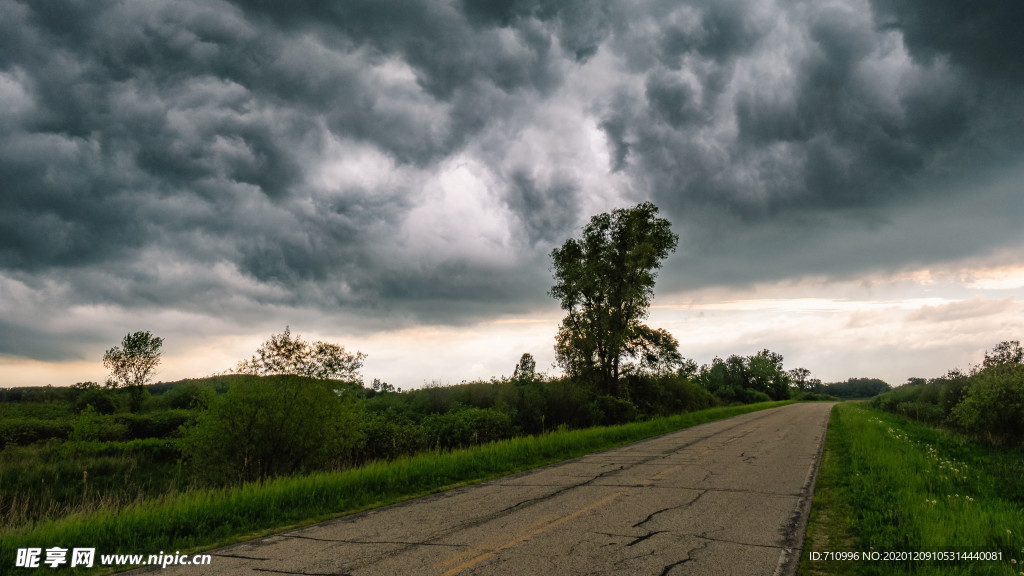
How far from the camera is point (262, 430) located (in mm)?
15789

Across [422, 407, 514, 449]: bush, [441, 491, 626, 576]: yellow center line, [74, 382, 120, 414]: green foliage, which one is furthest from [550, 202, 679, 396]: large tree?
[74, 382, 120, 414]: green foliage

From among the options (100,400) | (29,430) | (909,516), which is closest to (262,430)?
(909,516)

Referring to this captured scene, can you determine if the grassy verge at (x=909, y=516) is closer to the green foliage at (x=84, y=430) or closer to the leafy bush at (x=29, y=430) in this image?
the green foliage at (x=84, y=430)

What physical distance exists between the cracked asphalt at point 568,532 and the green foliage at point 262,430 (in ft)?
26.6

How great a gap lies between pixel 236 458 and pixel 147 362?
5500cm

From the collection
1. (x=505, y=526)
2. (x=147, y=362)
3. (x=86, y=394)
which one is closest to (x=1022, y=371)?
(x=505, y=526)

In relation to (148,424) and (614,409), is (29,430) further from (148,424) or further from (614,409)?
(614,409)

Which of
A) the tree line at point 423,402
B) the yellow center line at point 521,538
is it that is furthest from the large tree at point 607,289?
the yellow center line at point 521,538

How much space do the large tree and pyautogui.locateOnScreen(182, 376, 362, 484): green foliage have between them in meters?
21.9

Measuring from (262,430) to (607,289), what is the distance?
81.1 feet

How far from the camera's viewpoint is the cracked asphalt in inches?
213

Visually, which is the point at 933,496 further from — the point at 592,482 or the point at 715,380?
the point at 715,380

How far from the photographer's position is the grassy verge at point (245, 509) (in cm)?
661

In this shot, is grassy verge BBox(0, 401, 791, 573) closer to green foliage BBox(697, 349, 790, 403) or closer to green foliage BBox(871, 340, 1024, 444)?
green foliage BBox(871, 340, 1024, 444)
